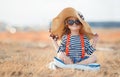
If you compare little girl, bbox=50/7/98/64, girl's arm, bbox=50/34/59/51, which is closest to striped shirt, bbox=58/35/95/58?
little girl, bbox=50/7/98/64

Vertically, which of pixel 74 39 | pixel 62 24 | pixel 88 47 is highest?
Result: pixel 62 24

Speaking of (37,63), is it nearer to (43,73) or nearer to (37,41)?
(43,73)

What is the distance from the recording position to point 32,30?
10.2 metres

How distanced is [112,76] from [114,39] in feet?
18.2

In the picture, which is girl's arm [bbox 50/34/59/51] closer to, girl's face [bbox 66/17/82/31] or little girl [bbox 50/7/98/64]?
little girl [bbox 50/7/98/64]

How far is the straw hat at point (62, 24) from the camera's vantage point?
5090 mm

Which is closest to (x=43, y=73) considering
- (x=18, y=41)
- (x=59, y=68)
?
(x=59, y=68)

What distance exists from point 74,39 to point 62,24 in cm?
27

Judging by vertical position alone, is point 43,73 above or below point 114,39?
above

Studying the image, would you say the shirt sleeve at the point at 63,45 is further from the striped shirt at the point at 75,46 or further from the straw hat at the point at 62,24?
the straw hat at the point at 62,24

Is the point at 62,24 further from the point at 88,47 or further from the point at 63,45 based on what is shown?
the point at 88,47

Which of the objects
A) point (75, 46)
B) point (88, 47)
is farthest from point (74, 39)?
point (88, 47)

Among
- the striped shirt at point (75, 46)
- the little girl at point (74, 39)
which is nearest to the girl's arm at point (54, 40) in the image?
the little girl at point (74, 39)

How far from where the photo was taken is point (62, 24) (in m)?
5.20
